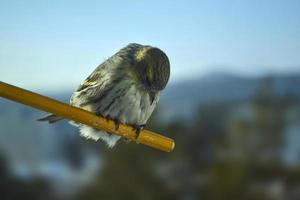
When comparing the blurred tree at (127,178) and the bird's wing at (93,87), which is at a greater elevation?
the bird's wing at (93,87)

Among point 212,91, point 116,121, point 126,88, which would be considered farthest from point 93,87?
point 212,91

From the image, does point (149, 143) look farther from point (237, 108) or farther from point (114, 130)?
point (237, 108)

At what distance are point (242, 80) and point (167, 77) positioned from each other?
5.79 feet

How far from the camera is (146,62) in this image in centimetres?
119

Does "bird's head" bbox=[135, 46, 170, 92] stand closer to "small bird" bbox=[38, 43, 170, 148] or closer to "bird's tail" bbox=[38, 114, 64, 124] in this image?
"small bird" bbox=[38, 43, 170, 148]

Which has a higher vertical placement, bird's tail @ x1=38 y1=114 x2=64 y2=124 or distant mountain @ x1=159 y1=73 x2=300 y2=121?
bird's tail @ x1=38 y1=114 x2=64 y2=124

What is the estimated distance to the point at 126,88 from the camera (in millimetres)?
1237

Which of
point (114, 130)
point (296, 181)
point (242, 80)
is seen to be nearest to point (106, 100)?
point (114, 130)

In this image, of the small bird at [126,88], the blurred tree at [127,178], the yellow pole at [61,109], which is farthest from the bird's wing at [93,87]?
the blurred tree at [127,178]

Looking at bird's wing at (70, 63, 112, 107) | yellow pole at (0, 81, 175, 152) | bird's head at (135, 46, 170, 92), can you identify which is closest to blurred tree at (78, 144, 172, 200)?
bird's wing at (70, 63, 112, 107)

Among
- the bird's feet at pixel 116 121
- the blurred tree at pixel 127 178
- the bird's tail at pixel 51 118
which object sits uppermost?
the bird's feet at pixel 116 121

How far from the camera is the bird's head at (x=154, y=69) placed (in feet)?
3.72

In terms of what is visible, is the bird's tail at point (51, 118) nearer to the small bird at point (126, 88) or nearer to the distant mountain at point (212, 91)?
the small bird at point (126, 88)

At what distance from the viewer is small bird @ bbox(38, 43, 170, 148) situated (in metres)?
1.16
